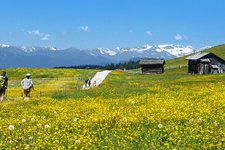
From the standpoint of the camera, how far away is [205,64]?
322 feet

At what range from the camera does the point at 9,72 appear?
116812 millimetres

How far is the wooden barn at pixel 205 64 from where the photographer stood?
97.5m

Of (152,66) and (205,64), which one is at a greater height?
(205,64)

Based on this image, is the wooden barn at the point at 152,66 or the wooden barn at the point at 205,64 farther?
the wooden barn at the point at 152,66

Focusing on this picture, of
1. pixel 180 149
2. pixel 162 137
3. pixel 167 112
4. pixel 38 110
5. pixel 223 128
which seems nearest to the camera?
pixel 180 149

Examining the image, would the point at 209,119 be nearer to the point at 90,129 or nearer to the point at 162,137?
the point at 162,137

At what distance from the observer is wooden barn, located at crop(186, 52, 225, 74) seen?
97.5 meters

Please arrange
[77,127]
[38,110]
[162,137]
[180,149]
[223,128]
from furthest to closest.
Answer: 1. [38,110]
2. [77,127]
3. [223,128]
4. [162,137]
5. [180,149]

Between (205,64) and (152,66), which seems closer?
(205,64)

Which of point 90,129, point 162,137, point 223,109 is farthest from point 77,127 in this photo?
point 223,109

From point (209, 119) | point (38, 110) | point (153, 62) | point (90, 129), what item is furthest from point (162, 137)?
point (153, 62)

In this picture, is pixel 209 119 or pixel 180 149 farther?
pixel 209 119

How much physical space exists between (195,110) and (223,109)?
1381 mm

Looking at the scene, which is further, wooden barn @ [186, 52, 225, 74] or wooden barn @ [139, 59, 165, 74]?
wooden barn @ [139, 59, 165, 74]
